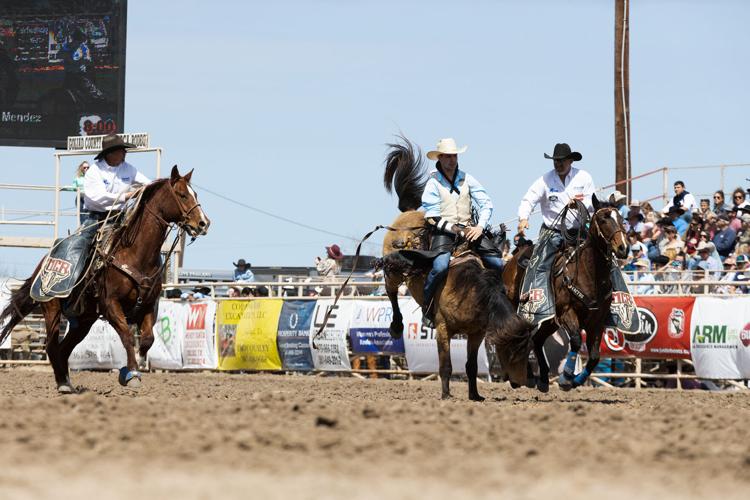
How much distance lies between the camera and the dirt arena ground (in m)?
5.40

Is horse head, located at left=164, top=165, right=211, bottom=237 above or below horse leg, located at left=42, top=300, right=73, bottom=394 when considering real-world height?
above

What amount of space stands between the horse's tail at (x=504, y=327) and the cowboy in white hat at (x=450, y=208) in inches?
20.9

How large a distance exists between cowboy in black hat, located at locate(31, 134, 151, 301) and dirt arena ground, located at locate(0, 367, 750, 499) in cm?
327

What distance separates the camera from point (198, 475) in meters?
5.62

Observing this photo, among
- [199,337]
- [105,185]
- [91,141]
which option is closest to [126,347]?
[105,185]

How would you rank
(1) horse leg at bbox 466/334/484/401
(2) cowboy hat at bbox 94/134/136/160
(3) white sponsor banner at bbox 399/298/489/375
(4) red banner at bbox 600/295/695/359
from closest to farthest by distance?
(1) horse leg at bbox 466/334/484/401
(2) cowboy hat at bbox 94/134/136/160
(4) red banner at bbox 600/295/695/359
(3) white sponsor banner at bbox 399/298/489/375

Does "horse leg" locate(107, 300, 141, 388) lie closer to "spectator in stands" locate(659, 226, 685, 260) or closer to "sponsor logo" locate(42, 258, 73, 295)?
"sponsor logo" locate(42, 258, 73, 295)

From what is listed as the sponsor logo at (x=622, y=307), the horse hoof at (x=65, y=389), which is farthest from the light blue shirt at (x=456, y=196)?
the horse hoof at (x=65, y=389)

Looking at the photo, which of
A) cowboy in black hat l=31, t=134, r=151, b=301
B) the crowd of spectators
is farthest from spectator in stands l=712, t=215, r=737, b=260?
cowboy in black hat l=31, t=134, r=151, b=301

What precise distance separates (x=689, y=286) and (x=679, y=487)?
12832 mm

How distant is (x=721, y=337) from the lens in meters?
16.4

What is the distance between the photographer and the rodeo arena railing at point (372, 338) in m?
16.6

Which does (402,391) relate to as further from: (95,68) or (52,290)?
(95,68)

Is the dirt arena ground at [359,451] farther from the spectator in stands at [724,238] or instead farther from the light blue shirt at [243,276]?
the light blue shirt at [243,276]
